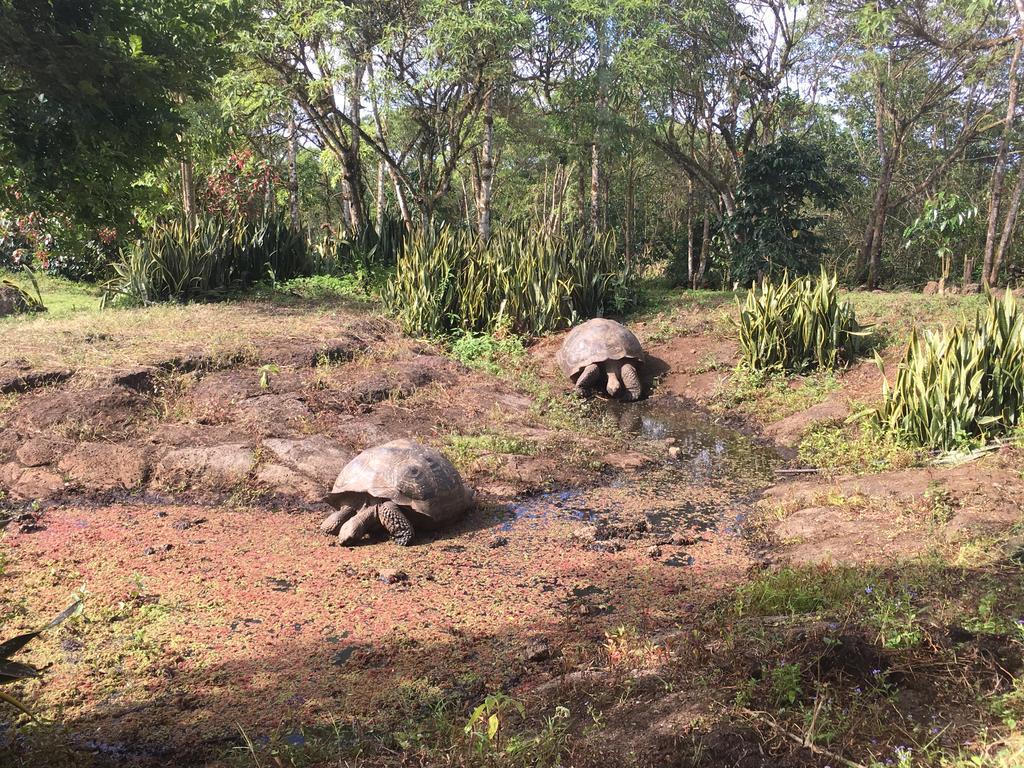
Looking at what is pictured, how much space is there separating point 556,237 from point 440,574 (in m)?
7.15

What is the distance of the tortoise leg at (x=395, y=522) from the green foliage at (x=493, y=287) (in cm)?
533

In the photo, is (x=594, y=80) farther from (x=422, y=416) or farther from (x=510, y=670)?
(x=510, y=670)

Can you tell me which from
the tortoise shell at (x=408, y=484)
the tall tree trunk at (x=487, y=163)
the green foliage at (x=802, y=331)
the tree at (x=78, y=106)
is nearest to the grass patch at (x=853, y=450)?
the green foliage at (x=802, y=331)

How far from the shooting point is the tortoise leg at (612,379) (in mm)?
7824

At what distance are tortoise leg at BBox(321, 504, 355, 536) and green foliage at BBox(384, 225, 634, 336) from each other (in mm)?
5171

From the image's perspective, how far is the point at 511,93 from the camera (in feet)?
41.7

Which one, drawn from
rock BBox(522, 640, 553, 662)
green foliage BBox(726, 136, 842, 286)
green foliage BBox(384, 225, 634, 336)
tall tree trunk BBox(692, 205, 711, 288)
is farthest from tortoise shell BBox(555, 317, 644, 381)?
tall tree trunk BBox(692, 205, 711, 288)

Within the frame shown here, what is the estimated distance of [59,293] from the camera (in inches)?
455

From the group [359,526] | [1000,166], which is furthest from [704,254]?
[359,526]

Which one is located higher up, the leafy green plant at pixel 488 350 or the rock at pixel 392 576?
the leafy green plant at pixel 488 350

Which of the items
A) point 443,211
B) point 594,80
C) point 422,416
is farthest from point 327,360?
point 443,211

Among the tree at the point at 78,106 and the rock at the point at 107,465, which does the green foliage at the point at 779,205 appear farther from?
the tree at the point at 78,106

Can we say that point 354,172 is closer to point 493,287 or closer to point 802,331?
point 493,287

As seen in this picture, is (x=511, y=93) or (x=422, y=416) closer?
(x=422, y=416)
